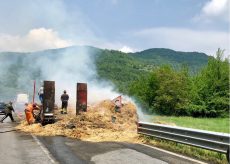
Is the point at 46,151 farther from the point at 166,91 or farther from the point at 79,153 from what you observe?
the point at 166,91

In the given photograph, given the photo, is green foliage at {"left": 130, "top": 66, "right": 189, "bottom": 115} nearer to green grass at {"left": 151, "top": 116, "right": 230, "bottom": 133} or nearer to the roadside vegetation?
green grass at {"left": 151, "top": 116, "right": 230, "bottom": 133}

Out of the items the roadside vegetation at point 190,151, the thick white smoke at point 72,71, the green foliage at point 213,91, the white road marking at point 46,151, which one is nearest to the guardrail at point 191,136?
the roadside vegetation at point 190,151

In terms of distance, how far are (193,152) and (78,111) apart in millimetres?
11234

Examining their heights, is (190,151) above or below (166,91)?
below

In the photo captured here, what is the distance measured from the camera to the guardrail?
10.2 metres

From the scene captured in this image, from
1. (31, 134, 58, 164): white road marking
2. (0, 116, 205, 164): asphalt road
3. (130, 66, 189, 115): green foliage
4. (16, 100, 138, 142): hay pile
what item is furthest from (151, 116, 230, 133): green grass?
(130, 66, 189, 115): green foliage

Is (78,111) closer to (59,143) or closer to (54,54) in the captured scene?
(59,143)

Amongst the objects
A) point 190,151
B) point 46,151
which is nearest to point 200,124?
point 190,151

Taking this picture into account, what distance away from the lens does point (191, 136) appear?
38.9ft

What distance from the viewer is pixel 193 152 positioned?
1169cm

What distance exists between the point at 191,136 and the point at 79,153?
324 cm

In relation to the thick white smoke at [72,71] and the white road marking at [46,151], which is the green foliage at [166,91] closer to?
the thick white smoke at [72,71]

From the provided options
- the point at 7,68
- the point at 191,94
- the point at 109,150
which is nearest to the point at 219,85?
the point at 191,94

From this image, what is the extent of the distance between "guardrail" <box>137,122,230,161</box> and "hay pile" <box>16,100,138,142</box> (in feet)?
2.56
